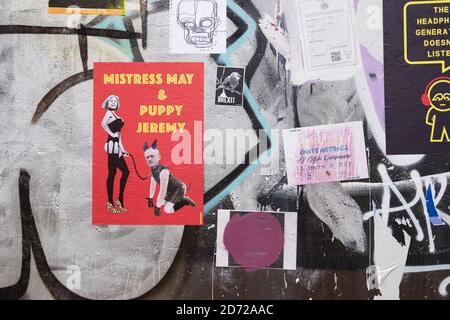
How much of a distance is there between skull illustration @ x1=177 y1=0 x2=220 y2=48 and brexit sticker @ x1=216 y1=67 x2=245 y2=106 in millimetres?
276

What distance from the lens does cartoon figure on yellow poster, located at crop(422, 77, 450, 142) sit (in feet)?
12.8

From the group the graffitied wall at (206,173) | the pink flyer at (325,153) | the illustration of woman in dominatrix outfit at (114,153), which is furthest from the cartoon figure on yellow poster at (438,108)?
the illustration of woman in dominatrix outfit at (114,153)

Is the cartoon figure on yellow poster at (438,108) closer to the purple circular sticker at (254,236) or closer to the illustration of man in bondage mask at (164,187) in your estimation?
the purple circular sticker at (254,236)

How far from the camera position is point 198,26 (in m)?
3.91

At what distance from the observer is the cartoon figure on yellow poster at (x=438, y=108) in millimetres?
3887

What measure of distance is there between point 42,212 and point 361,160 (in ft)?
8.66

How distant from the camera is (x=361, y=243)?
12.8ft

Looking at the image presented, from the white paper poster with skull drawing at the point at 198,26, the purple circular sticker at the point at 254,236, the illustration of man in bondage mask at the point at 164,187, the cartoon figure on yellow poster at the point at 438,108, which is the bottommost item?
the purple circular sticker at the point at 254,236

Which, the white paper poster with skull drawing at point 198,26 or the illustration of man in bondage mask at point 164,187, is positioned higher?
the white paper poster with skull drawing at point 198,26

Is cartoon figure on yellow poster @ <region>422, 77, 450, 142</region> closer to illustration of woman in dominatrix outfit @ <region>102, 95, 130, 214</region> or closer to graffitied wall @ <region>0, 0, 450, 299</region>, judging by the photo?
graffitied wall @ <region>0, 0, 450, 299</region>

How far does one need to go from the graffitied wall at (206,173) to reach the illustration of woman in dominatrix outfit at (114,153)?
0.16 meters

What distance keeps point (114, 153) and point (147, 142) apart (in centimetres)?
28
